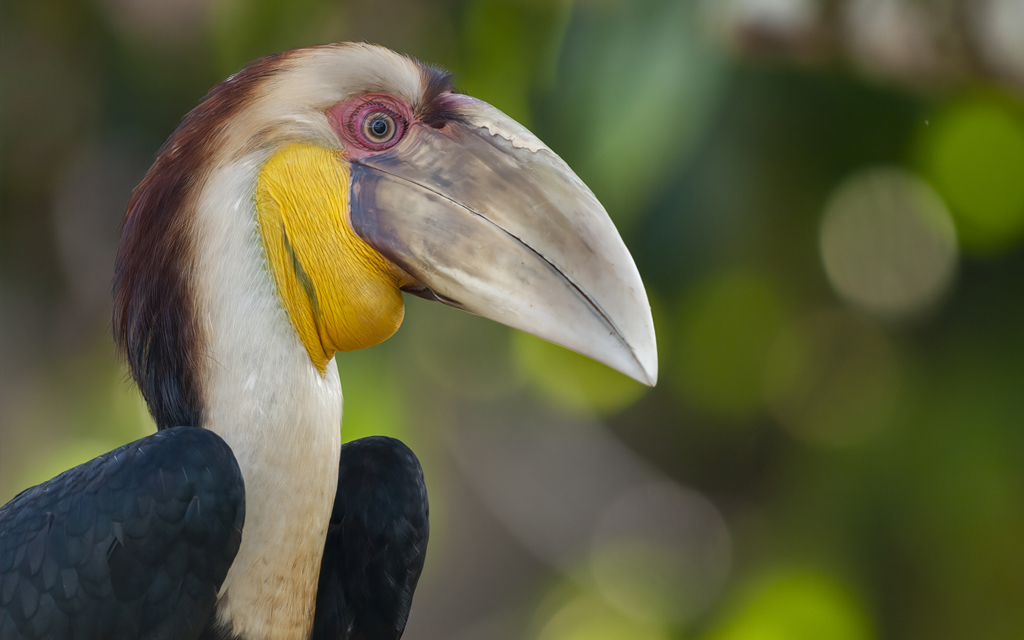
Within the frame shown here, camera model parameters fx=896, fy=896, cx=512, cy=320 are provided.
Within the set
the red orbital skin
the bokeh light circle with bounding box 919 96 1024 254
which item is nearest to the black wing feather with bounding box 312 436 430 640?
the red orbital skin

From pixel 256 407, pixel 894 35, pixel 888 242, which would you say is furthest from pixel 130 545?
pixel 888 242

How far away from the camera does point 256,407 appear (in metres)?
1.16

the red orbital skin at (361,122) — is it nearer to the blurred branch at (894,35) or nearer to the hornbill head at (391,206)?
the hornbill head at (391,206)

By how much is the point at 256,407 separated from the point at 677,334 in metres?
2.69

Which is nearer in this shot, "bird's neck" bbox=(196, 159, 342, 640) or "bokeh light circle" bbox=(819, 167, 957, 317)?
"bird's neck" bbox=(196, 159, 342, 640)

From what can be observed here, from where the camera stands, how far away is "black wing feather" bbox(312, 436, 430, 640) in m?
1.37

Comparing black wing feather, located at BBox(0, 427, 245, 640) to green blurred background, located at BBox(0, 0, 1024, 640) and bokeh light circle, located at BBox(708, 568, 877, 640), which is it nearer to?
green blurred background, located at BBox(0, 0, 1024, 640)

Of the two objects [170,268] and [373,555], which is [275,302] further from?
[373,555]

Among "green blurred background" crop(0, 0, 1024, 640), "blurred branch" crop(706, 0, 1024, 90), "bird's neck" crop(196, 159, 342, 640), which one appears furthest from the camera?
"green blurred background" crop(0, 0, 1024, 640)

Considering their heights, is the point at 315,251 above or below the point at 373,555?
above

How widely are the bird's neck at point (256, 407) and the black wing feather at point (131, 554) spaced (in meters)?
0.08

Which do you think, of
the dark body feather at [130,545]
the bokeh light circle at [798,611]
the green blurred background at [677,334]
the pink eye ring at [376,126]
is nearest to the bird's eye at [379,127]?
the pink eye ring at [376,126]

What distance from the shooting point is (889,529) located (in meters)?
3.43

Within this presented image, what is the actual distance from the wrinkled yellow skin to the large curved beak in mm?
30
